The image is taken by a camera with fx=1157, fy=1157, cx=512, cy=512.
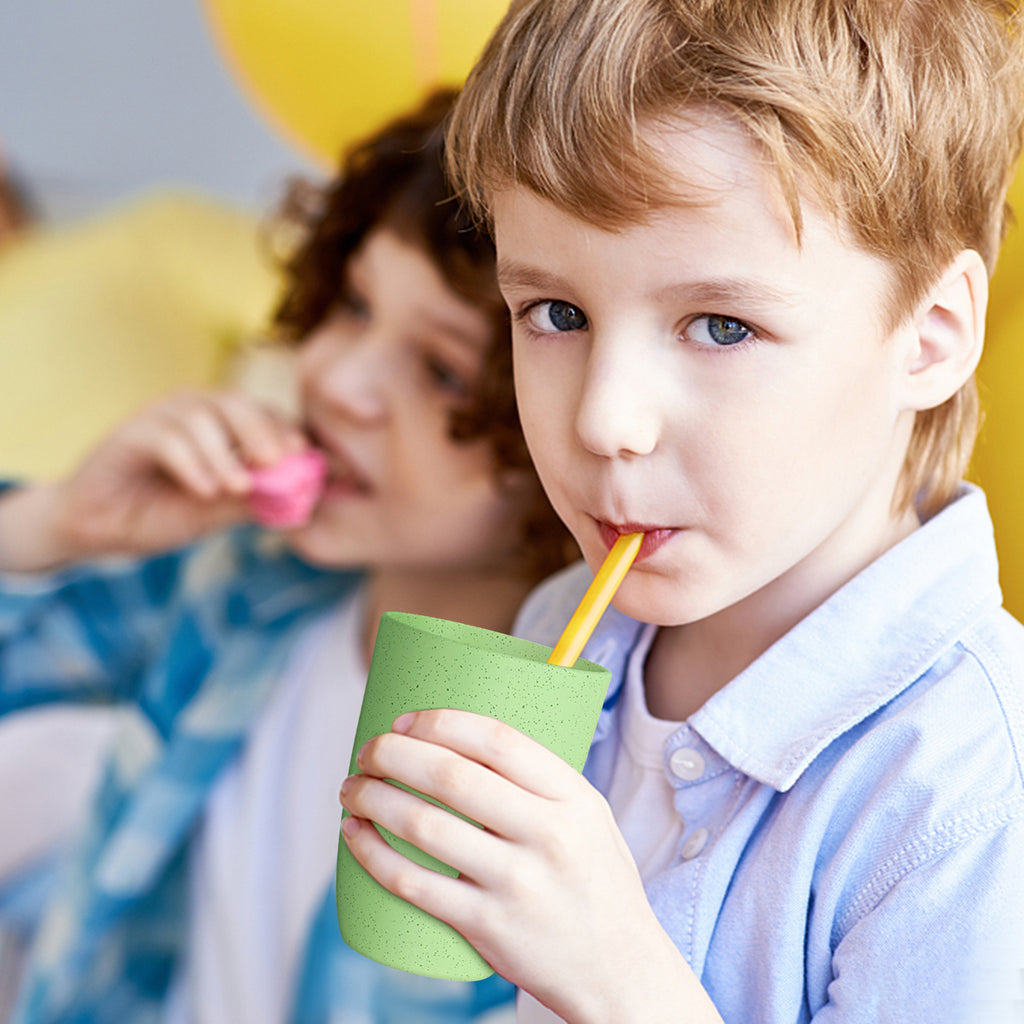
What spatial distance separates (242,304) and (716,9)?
1.12 metres

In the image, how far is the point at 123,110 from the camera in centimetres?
184

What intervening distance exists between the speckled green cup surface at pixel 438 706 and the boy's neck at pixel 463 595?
48 cm

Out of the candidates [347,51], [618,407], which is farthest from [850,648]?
[347,51]

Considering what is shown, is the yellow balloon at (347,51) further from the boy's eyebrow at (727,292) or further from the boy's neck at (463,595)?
the boy's eyebrow at (727,292)

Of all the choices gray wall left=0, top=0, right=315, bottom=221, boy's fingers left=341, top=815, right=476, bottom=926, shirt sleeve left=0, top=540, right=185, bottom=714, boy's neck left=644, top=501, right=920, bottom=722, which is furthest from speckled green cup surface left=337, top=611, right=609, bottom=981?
gray wall left=0, top=0, right=315, bottom=221

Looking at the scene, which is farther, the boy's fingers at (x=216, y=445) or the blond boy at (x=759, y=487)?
the boy's fingers at (x=216, y=445)

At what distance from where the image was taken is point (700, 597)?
528mm

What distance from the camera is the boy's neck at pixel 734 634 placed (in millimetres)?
584

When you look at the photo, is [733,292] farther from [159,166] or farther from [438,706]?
[159,166]

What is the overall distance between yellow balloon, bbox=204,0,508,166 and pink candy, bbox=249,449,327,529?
0.33 metres

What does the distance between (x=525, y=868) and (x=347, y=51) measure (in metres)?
0.81

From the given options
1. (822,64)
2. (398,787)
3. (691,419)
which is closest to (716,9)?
(822,64)

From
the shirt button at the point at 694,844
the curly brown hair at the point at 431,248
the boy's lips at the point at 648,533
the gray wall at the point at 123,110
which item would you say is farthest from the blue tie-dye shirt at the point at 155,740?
the gray wall at the point at 123,110

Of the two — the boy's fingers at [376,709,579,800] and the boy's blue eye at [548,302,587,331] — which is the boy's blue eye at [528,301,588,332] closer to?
the boy's blue eye at [548,302,587,331]
